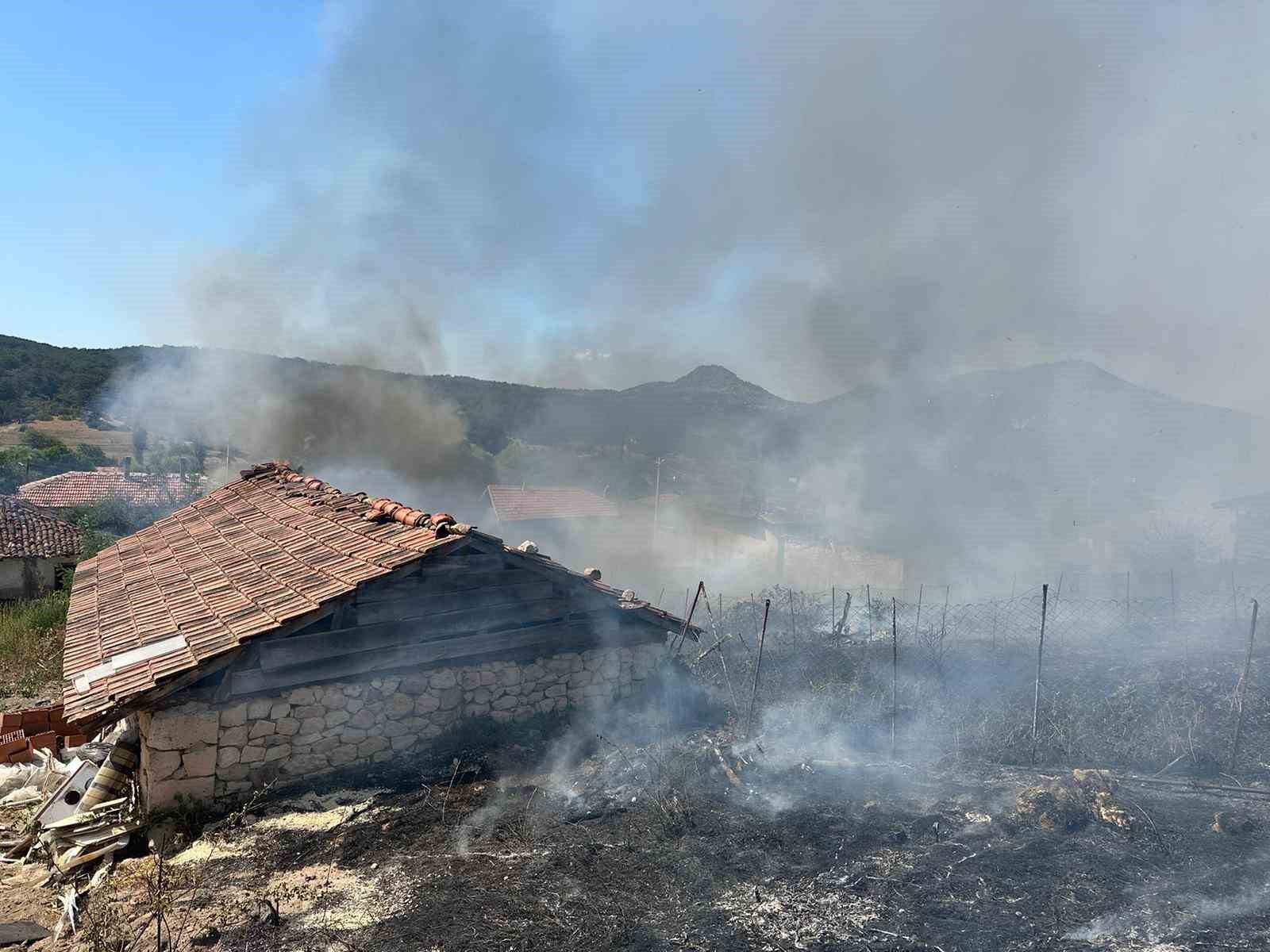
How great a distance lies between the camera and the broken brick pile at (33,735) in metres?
9.22

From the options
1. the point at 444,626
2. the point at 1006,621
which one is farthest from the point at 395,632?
the point at 1006,621

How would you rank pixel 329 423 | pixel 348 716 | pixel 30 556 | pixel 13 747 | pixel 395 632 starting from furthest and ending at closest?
1. pixel 329 423
2. pixel 30 556
3. pixel 13 747
4. pixel 395 632
5. pixel 348 716

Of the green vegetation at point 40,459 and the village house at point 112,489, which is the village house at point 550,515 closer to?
the village house at point 112,489

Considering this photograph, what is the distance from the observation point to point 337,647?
797 centimetres

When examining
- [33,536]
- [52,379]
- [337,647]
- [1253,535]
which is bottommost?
[33,536]

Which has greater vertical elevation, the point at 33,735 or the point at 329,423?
the point at 329,423

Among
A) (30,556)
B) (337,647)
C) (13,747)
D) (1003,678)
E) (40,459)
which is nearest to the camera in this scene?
(337,647)

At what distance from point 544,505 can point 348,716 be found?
24.3m

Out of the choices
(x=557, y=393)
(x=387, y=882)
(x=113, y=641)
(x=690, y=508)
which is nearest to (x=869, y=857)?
(x=387, y=882)

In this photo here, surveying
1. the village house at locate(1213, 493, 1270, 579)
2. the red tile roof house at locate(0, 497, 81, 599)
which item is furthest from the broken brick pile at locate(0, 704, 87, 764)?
the village house at locate(1213, 493, 1270, 579)

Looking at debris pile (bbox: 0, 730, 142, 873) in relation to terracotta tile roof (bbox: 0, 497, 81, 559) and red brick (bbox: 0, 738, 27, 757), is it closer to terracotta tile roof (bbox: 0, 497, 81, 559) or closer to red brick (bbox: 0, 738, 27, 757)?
red brick (bbox: 0, 738, 27, 757)

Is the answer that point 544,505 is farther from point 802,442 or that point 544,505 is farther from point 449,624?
point 449,624

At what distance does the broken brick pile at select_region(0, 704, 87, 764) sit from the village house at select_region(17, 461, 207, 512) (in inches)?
797

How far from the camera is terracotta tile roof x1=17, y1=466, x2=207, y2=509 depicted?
28.9 m
